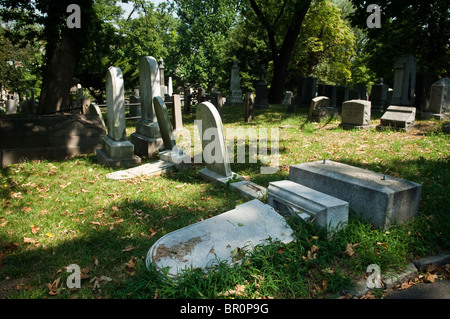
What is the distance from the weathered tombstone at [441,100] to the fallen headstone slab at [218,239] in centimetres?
1024

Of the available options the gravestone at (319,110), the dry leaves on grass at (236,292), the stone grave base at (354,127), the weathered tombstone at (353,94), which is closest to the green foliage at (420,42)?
the weathered tombstone at (353,94)

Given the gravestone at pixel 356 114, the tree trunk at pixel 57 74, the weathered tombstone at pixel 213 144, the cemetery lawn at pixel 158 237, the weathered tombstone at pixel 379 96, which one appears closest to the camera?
the cemetery lawn at pixel 158 237

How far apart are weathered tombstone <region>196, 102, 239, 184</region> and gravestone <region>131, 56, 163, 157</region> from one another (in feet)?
8.18

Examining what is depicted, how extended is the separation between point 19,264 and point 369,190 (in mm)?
4047

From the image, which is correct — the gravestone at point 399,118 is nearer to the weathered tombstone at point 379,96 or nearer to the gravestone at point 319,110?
the gravestone at point 319,110

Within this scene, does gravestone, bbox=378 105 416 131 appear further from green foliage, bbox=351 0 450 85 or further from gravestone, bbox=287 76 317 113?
green foliage, bbox=351 0 450 85

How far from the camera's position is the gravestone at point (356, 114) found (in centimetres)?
1060

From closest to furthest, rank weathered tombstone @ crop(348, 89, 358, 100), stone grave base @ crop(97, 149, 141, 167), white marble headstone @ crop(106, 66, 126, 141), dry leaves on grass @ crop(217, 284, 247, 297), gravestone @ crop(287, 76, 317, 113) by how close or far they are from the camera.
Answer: dry leaves on grass @ crop(217, 284, 247, 297) < stone grave base @ crop(97, 149, 141, 167) < white marble headstone @ crop(106, 66, 126, 141) < weathered tombstone @ crop(348, 89, 358, 100) < gravestone @ crop(287, 76, 317, 113)

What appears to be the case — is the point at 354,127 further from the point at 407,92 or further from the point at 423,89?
the point at 423,89

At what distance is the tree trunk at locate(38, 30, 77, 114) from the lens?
11.1m

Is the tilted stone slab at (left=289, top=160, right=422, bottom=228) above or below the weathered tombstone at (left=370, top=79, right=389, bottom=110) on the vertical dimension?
below

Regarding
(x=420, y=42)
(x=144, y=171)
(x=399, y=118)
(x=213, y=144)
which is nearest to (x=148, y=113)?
(x=144, y=171)

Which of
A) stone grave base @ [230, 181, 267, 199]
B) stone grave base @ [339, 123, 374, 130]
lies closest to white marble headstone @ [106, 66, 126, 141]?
stone grave base @ [230, 181, 267, 199]

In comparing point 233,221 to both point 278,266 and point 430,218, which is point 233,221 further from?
point 430,218
